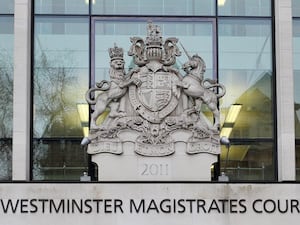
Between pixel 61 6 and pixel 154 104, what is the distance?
436cm

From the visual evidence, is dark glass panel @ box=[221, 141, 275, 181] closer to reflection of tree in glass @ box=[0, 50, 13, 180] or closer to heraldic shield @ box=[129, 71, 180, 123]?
heraldic shield @ box=[129, 71, 180, 123]

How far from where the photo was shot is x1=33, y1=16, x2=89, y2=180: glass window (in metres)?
22.1

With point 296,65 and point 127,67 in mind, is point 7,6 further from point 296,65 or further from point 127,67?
point 296,65

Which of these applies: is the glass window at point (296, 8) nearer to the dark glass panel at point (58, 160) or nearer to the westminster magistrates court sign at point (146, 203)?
the westminster magistrates court sign at point (146, 203)

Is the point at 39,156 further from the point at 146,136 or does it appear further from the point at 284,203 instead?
the point at 284,203

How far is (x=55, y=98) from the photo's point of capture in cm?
2250

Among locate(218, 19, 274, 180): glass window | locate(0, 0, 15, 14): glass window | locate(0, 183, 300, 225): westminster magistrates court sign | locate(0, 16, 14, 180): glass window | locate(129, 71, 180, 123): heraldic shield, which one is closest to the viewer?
locate(0, 183, 300, 225): westminster magistrates court sign

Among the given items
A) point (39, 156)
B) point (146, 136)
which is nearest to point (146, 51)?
point (146, 136)

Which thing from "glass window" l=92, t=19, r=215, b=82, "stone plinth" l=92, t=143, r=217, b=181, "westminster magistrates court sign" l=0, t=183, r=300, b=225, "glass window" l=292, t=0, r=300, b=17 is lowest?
"westminster magistrates court sign" l=0, t=183, r=300, b=225

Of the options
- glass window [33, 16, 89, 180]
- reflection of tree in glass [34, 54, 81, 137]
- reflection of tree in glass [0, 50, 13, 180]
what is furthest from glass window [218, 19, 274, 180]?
reflection of tree in glass [0, 50, 13, 180]

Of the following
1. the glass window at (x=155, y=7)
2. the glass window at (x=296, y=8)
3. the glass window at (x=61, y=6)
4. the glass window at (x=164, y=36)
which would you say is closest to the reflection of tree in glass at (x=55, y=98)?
the glass window at (x=164, y=36)

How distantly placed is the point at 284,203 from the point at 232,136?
120 inches

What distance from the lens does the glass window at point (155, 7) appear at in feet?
75.5

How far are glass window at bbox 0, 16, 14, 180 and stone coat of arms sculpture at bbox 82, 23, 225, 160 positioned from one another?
2.53 metres
